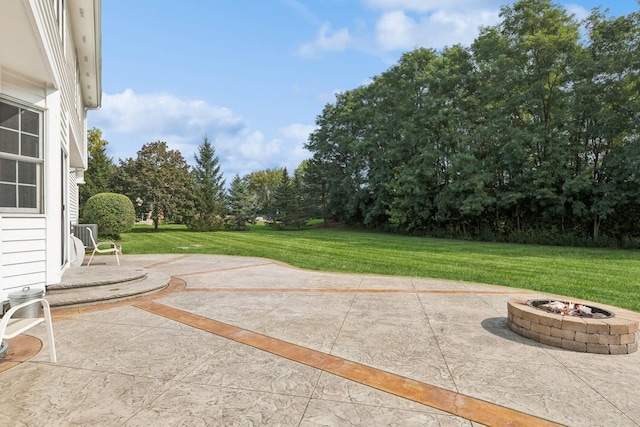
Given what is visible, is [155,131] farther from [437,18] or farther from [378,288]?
[378,288]

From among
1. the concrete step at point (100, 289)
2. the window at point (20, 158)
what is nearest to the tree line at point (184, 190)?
the concrete step at point (100, 289)

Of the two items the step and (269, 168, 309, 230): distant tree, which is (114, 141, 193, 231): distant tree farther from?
the step

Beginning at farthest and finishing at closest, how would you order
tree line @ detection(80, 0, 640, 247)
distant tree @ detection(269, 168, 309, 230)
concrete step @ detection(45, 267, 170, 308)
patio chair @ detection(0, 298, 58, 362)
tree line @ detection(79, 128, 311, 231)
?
distant tree @ detection(269, 168, 309, 230), tree line @ detection(79, 128, 311, 231), tree line @ detection(80, 0, 640, 247), concrete step @ detection(45, 267, 170, 308), patio chair @ detection(0, 298, 58, 362)

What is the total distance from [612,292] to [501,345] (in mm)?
4984

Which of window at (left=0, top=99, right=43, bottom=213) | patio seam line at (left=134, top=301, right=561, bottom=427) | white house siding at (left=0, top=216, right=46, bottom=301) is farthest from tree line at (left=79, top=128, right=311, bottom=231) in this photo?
patio seam line at (left=134, top=301, right=561, bottom=427)

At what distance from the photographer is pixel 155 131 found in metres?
30.2

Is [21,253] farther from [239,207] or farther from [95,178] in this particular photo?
[239,207]

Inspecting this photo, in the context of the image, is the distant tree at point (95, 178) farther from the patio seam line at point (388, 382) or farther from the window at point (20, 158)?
the patio seam line at point (388, 382)

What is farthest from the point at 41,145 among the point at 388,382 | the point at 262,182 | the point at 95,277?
the point at 262,182

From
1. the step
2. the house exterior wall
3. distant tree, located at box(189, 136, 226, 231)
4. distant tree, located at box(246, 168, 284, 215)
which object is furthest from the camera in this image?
distant tree, located at box(246, 168, 284, 215)

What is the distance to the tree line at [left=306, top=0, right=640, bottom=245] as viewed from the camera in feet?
57.1

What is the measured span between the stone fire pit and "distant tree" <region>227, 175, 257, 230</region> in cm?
2868

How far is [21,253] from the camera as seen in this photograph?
4566mm

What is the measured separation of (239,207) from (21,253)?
2703cm
